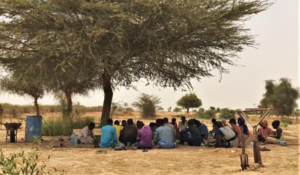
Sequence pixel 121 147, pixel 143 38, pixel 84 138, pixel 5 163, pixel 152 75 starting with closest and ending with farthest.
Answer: pixel 5 163 < pixel 121 147 < pixel 84 138 < pixel 143 38 < pixel 152 75

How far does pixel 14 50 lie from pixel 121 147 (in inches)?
330

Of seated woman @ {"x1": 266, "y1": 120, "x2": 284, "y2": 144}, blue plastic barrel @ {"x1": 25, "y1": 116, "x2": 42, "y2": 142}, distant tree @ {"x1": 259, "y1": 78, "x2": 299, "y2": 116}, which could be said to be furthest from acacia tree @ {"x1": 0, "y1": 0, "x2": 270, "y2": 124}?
distant tree @ {"x1": 259, "y1": 78, "x2": 299, "y2": 116}

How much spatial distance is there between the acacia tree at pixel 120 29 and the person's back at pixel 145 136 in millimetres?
3509

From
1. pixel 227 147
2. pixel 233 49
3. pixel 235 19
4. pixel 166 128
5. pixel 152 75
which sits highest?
pixel 235 19

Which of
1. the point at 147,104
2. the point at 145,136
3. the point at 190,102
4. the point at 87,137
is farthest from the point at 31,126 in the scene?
the point at 190,102

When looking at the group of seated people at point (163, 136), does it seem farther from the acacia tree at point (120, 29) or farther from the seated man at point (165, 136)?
the acacia tree at point (120, 29)

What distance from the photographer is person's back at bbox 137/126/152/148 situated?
1112 centimetres

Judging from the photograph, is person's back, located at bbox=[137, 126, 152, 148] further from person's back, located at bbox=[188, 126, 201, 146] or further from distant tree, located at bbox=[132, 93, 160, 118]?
distant tree, located at bbox=[132, 93, 160, 118]

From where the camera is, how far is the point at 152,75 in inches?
701

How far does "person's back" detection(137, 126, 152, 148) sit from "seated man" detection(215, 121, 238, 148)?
2563 mm

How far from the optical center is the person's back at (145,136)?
11125 millimetres

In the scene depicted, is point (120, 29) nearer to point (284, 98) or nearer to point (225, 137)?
point (225, 137)

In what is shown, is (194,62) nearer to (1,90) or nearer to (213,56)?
(213,56)

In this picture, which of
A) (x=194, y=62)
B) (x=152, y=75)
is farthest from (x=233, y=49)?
(x=152, y=75)
